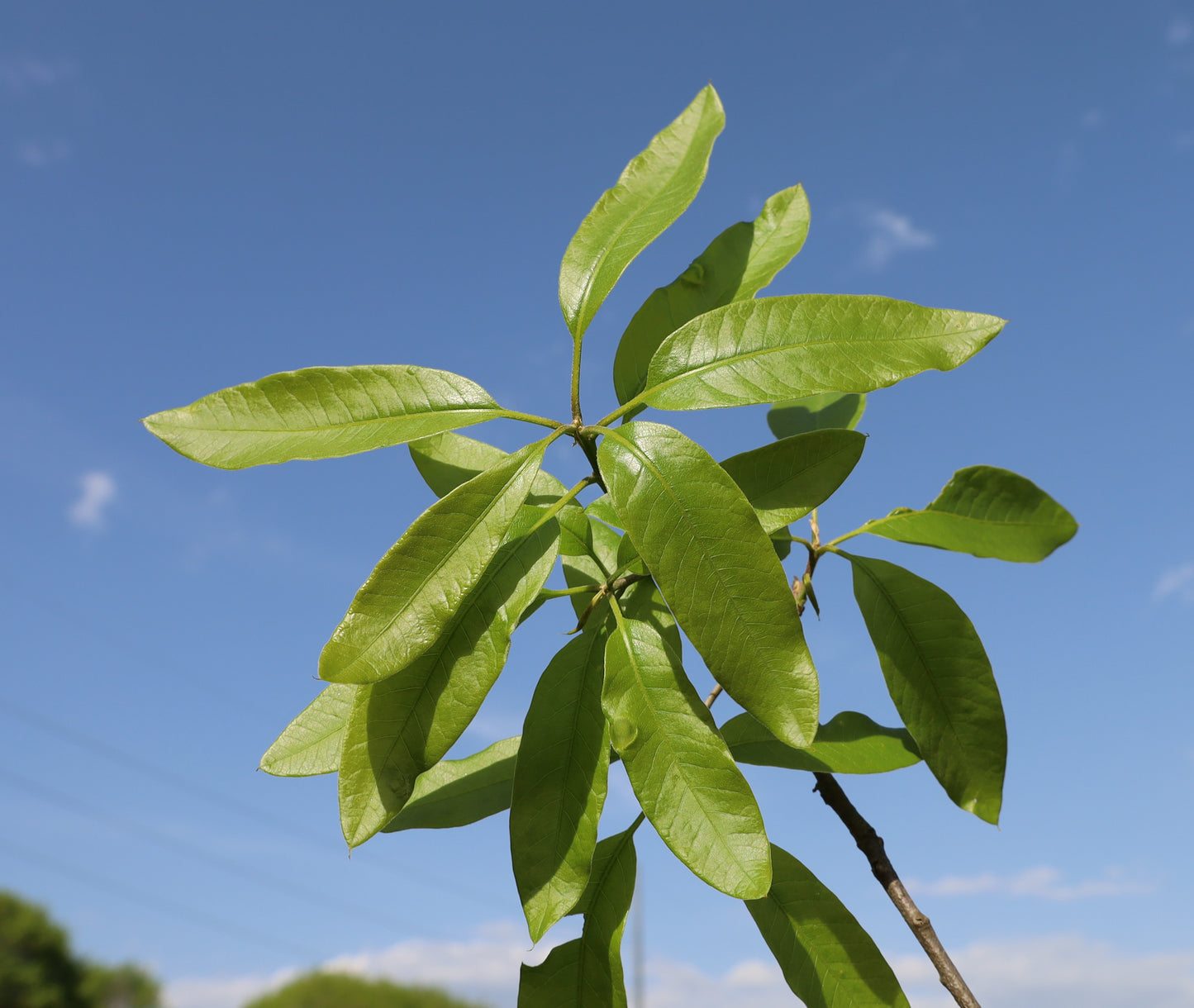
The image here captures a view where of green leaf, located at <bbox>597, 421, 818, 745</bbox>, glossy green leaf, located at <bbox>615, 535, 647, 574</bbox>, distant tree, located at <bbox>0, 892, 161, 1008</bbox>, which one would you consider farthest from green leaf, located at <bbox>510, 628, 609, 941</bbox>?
distant tree, located at <bbox>0, 892, 161, 1008</bbox>

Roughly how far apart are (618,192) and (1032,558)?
2.30 ft

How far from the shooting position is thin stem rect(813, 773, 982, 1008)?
107 cm

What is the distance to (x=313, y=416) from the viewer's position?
1013mm

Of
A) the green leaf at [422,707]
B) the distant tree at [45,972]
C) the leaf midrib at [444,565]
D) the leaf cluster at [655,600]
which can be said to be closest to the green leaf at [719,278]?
the leaf cluster at [655,600]

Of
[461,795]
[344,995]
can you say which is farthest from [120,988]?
[461,795]

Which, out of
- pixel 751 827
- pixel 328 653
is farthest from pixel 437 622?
pixel 751 827

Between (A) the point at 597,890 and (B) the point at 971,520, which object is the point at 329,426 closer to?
(A) the point at 597,890

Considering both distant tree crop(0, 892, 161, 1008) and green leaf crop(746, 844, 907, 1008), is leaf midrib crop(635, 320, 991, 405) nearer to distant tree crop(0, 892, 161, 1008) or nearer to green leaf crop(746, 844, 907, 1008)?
green leaf crop(746, 844, 907, 1008)

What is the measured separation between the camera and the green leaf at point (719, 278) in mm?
1152

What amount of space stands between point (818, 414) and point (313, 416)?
800mm

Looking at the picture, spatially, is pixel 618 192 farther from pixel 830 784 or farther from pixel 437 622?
pixel 830 784

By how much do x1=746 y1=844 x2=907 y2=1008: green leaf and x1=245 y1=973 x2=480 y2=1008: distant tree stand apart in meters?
12.3

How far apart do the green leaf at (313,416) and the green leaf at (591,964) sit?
0.61 m

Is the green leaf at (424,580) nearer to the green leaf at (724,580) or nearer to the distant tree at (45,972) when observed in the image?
the green leaf at (724,580)
